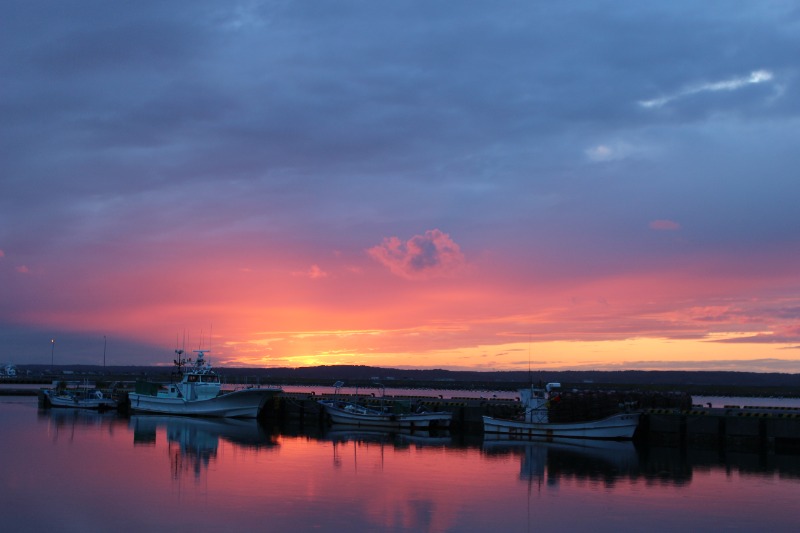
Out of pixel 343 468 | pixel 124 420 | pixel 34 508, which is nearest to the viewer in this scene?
pixel 34 508

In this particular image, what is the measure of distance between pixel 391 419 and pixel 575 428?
12486 mm

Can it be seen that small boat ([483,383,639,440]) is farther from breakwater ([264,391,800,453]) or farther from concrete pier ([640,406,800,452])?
concrete pier ([640,406,800,452])

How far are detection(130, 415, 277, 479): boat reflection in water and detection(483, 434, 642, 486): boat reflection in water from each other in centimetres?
1229

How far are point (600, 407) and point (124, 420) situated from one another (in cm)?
3533

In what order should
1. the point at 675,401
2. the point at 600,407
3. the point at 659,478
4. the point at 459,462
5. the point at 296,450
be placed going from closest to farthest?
the point at 659,478, the point at 459,462, the point at 296,450, the point at 600,407, the point at 675,401

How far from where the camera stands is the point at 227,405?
59688 mm

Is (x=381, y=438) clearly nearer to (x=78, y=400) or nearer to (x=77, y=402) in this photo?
(x=77, y=402)

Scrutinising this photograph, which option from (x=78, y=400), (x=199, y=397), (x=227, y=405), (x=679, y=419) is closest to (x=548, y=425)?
(x=679, y=419)

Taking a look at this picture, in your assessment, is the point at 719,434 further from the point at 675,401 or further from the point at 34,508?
the point at 34,508

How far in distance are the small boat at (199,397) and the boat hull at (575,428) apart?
1884 centimetres

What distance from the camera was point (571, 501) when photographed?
25.3 m

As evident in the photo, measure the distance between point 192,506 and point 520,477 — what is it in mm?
12626

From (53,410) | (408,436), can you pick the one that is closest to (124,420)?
(53,410)

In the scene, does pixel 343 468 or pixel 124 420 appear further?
pixel 124 420
